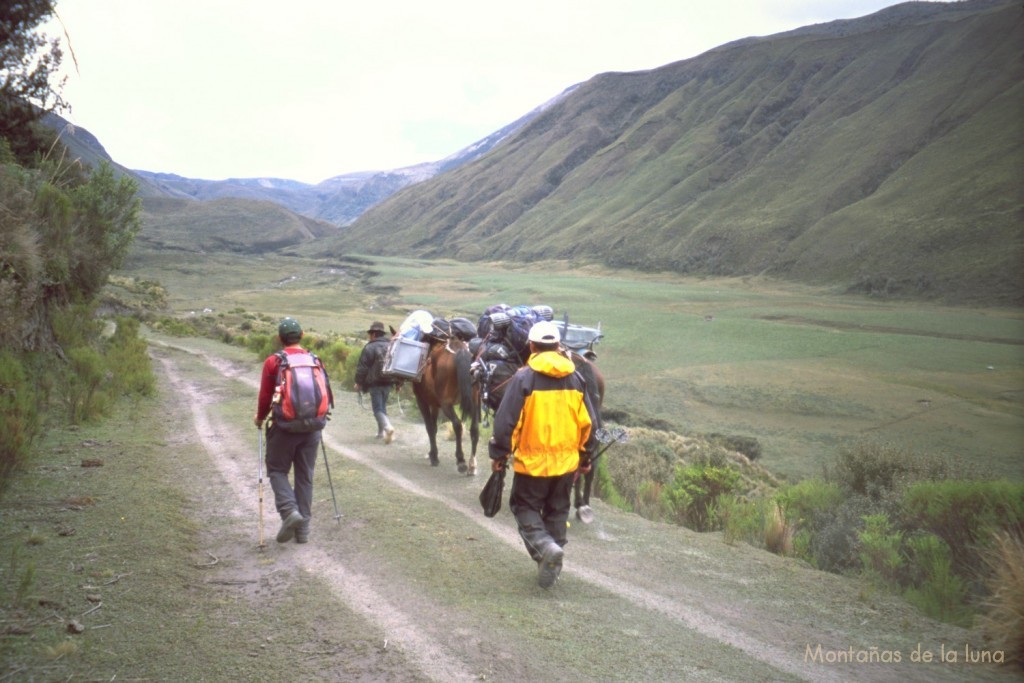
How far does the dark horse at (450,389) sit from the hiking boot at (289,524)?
3176mm

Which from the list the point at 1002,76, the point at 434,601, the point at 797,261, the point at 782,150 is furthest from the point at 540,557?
the point at 782,150

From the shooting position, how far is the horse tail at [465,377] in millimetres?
8969

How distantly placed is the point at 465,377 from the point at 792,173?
106705 mm

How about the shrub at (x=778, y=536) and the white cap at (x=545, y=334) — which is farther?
the shrub at (x=778, y=536)

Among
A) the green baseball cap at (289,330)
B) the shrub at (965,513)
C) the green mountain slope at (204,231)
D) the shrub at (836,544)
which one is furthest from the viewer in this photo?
the green mountain slope at (204,231)

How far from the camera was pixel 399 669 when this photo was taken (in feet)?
13.5

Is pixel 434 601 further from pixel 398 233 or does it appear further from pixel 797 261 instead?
pixel 398 233

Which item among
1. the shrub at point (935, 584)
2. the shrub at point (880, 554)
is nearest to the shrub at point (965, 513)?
the shrub at point (935, 584)

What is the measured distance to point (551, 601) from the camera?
17.2ft

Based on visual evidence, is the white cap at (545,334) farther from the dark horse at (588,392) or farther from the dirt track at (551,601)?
the dirt track at (551,601)

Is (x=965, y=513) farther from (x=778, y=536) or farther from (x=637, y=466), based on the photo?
(x=637, y=466)

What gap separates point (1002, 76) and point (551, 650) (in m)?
112

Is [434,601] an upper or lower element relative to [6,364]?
lower

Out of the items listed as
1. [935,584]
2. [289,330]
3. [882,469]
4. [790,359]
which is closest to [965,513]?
[935,584]
